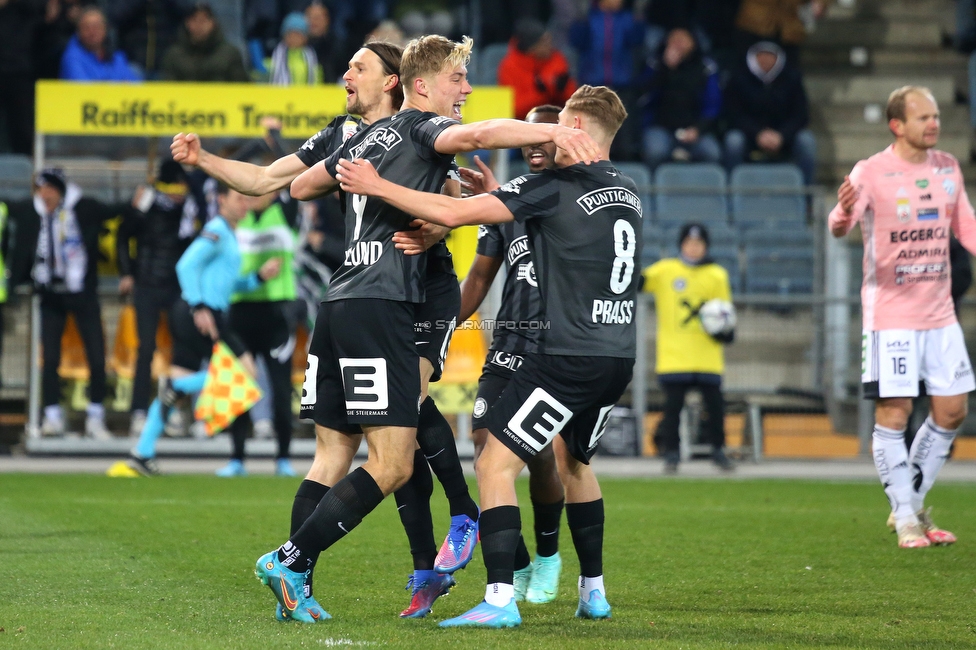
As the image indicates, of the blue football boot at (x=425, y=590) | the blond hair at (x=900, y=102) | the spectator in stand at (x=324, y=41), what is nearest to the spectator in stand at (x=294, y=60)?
the spectator in stand at (x=324, y=41)

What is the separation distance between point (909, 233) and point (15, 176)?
11.0 m

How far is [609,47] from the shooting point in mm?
17641

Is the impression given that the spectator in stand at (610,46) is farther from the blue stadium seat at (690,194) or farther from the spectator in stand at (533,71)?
the blue stadium seat at (690,194)

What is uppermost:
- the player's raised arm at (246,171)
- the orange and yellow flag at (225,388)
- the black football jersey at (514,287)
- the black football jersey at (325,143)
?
the black football jersey at (325,143)

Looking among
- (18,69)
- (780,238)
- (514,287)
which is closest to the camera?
(514,287)

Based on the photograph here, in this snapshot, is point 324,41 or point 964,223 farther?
point 324,41

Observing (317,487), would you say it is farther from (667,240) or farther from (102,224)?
(667,240)

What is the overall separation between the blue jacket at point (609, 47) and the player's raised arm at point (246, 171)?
12.2 m

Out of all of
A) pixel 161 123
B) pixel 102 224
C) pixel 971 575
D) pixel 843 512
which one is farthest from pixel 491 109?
pixel 971 575

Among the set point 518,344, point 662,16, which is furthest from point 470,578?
point 662,16

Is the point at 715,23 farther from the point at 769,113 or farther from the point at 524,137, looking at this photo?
the point at 524,137

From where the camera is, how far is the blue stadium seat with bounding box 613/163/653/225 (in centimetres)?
1571

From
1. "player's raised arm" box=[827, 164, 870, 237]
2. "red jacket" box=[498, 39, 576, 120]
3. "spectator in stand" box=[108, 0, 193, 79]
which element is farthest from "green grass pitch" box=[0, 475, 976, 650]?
"spectator in stand" box=[108, 0, 193, 79]

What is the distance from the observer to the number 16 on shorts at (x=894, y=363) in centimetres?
769
